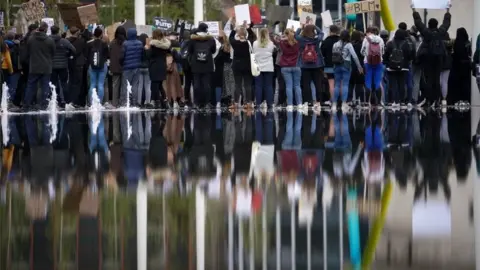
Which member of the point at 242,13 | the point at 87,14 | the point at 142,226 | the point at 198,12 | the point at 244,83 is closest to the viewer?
the point at 142,226

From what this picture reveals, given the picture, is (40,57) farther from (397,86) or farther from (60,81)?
(397,86)

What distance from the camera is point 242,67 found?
3016 centimetres

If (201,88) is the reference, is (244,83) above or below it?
above

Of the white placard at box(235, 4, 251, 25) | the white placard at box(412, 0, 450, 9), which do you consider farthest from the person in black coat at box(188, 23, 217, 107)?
the white placard at box(412, 0, 450, 9)

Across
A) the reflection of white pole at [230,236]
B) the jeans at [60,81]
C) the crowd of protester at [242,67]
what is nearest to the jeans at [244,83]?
the crowd of protester at [242,67]

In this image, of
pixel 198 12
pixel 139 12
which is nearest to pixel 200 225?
pixel 139 12

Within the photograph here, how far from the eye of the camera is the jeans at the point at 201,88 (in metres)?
30.9

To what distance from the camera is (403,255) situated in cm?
796

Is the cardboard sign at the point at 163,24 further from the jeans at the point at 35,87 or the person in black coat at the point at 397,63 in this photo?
the person in black coat at the point at 397,63

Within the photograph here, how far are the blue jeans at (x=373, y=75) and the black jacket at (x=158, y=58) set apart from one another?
4182 millimetres

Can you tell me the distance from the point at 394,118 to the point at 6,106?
9588 mm

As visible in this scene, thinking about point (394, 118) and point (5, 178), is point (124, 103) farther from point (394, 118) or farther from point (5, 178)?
point (5, 178)

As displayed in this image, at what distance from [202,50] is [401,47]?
4107 millimetres

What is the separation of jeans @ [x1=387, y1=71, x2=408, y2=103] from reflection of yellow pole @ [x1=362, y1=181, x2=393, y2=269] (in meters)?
19.7
